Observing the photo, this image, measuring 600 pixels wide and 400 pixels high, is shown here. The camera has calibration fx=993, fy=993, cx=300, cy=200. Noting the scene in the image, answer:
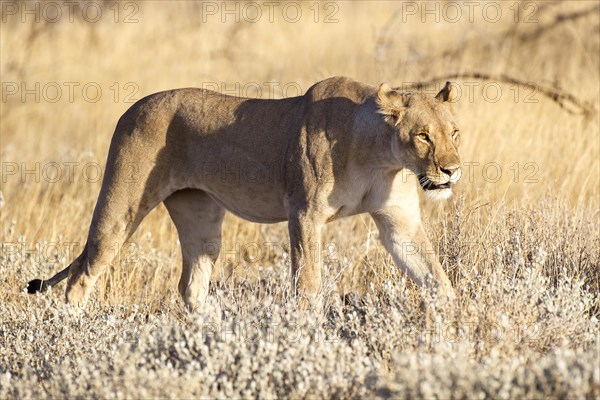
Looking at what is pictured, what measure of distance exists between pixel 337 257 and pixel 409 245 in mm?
1197

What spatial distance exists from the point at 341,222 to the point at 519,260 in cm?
280

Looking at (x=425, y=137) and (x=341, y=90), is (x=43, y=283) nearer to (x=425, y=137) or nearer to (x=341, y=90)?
(x=341, y=90)

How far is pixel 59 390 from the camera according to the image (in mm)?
4434

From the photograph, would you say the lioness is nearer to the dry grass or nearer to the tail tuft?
the tail tuft

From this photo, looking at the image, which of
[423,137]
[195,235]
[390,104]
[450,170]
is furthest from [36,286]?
[450,170]

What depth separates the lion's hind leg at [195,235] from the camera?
6633 mm

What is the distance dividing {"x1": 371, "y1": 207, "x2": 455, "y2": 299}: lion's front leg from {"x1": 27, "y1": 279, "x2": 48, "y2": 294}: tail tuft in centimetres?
223

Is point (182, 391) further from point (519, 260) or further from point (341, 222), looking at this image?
point (341, 222)

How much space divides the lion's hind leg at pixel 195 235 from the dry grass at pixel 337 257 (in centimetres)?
27

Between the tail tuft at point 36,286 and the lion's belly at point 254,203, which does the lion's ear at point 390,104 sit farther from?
the tail tuft at point 36,286

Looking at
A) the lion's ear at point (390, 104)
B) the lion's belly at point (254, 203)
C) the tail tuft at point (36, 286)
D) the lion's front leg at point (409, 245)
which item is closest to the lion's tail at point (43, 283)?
the tail tuft at point (36, 286)

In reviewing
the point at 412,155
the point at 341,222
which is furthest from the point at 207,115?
the point at 341,222

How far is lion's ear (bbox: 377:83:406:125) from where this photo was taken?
5.51 m

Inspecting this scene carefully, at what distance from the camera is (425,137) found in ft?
17.7
